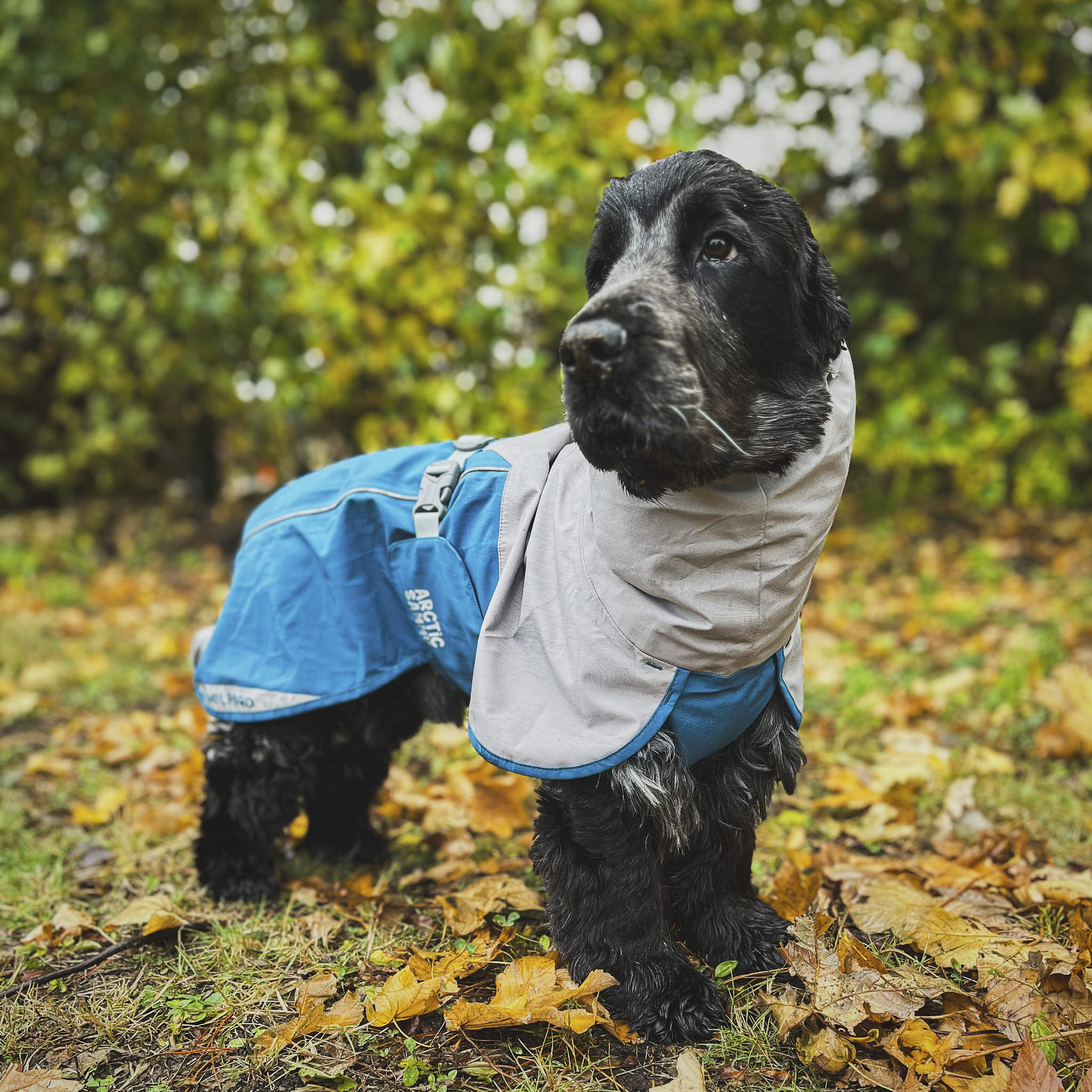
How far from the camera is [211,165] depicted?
275 inches

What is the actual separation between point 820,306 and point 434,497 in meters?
1.05

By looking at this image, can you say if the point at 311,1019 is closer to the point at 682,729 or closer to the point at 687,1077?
the point at 687,1077

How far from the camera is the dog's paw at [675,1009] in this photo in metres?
2.16

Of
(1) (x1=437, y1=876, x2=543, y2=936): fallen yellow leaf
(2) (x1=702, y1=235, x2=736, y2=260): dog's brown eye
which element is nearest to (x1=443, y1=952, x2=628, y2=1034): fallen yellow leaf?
(1) (x1=437, y1=876, x2=543, y2=936): fallen yellow leaf

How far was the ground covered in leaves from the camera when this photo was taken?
2.05 m

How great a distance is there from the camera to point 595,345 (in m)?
1.81

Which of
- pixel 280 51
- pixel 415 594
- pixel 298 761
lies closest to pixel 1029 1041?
pixel 415 594

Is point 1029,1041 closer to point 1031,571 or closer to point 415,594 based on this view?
point 415,594

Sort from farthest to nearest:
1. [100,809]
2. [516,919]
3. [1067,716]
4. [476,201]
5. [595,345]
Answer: [476,201] < [1067,716] < [100,809] < [516,919] < [595,345]

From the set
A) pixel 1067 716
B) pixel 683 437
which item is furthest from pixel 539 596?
pixel 1067 716

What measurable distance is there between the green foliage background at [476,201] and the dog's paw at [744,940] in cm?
403

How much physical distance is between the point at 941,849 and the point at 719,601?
5.02 ft

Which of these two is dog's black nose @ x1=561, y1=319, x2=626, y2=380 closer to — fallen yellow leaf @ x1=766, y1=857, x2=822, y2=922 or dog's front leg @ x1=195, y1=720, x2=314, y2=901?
dog's front leg @ x1=195, y1=720, x2=314, y2=901

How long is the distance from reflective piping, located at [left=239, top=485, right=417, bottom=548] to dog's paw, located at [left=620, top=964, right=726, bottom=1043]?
1.33m
